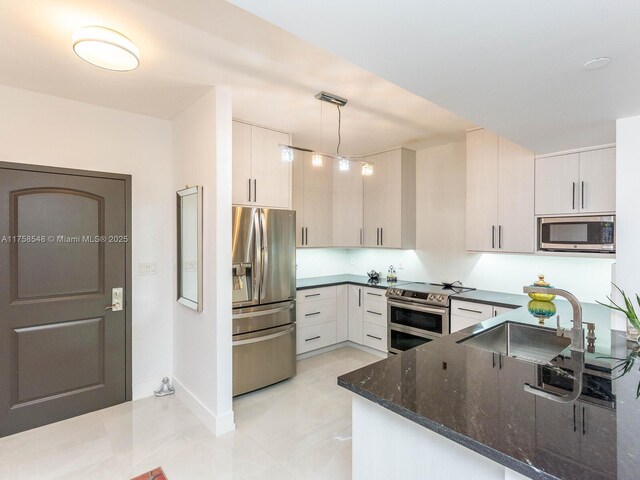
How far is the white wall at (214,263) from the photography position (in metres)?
2.59

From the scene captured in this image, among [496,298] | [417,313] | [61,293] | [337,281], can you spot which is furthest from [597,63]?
[61,293]

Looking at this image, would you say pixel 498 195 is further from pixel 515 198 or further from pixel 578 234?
pixel 578 234

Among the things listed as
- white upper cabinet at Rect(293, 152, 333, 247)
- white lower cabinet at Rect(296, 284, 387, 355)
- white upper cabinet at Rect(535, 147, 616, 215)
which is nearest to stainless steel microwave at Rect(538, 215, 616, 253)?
white upper cabinet at Rect(535, 147, 616, 215)

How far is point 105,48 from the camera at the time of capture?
1846 millimetres

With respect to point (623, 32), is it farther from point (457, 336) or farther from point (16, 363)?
point (16, 363)

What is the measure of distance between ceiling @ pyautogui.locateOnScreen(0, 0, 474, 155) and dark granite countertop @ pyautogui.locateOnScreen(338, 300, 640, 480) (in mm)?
1896

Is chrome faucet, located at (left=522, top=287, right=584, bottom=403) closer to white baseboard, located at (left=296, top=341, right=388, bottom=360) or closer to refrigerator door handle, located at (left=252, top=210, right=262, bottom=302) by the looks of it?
refrigerator door handle, located at (left=252, top=210, right=262, bottom=302)

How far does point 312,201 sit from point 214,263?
2.27 m

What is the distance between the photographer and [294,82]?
245cm

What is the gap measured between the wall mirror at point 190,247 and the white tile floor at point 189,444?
3.33 ft

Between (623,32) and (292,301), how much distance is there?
3084mm

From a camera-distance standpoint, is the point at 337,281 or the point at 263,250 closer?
the point at 263,250

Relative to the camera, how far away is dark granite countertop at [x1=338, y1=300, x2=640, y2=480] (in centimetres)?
87

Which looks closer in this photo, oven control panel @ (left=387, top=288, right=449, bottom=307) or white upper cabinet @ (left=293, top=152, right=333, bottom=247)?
oven control panel @ (left=387, top=288, right=449, bottom=307)
